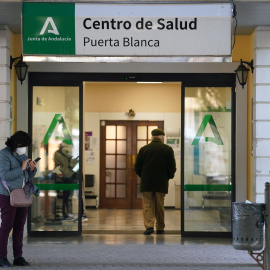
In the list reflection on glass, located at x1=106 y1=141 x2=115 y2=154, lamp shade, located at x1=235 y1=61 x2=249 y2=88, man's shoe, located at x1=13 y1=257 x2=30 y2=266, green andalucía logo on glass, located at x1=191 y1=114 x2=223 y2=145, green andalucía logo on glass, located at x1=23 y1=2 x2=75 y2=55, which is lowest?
man's shoe, located at x1=13 y1=257 x2=30 y2=266

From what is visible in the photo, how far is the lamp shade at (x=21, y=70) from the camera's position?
36.2 feet

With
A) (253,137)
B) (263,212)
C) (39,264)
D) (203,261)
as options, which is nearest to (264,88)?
(253,137)

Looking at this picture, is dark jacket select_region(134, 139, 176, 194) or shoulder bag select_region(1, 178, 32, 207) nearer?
shoulder bag select_region(1, 178, 32, 207)

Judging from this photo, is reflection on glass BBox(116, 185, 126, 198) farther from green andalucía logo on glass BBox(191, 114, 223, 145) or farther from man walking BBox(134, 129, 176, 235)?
green andalucía logo on glass BBox(191, 114, 223, 145)

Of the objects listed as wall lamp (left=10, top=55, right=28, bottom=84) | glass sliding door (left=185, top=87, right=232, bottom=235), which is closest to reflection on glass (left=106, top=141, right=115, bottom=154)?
glass sliding door (left=185, top=87, right=232, bottom=235)

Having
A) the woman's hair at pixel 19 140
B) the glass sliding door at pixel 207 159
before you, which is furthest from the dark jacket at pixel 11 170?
the glass sliding door at pixel 207 159

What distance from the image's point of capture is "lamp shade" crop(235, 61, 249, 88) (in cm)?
1096

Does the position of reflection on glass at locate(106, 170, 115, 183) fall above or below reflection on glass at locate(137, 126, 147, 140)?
below

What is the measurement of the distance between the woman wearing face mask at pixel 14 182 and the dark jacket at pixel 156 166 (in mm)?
3811

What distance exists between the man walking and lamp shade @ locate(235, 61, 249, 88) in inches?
73.7

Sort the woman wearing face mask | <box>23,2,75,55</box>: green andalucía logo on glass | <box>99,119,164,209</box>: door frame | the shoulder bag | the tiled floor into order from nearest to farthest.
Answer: the shoulder bag, the woman wearing face mask, <box>23,2,75,55</box>: green andalucía logo on glass, the tiled floor, <box>99,119,164,209</box>: door frame

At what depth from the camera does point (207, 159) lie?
1148cm

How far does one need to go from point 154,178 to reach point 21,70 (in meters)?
2.93

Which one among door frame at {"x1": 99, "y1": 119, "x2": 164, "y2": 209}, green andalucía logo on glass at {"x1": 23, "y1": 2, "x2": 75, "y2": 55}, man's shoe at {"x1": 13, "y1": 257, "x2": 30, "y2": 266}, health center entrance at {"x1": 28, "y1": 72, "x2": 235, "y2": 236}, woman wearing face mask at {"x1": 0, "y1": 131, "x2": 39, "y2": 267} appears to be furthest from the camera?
door frame at {"x1": 99, "y1": 119, "x2": 164, "y2": 209}
